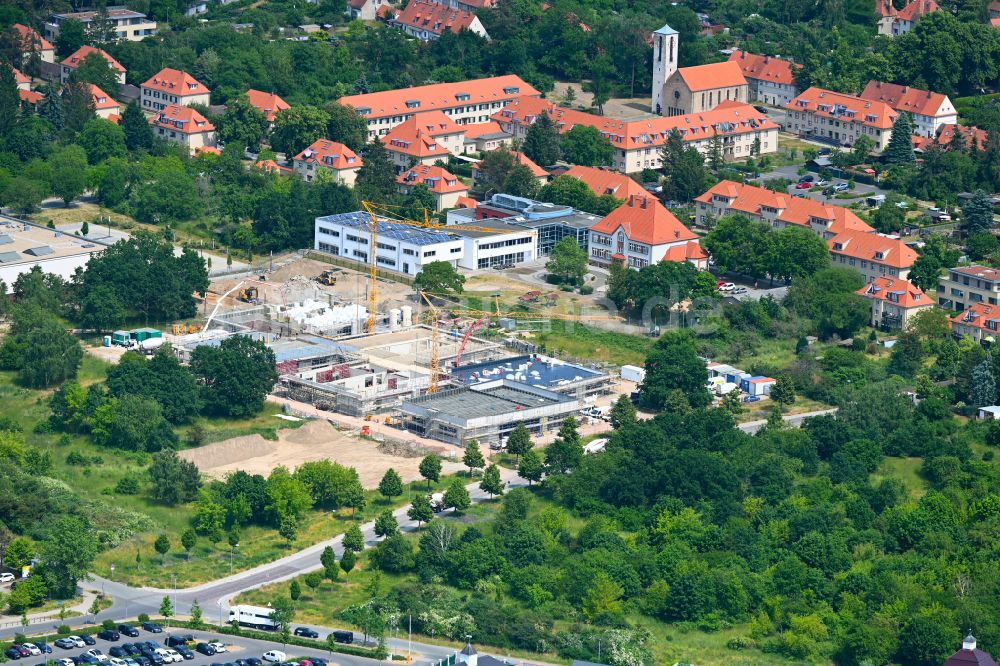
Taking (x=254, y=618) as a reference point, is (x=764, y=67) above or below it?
above

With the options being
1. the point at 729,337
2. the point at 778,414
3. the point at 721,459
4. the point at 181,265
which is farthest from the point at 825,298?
the point at 181,265

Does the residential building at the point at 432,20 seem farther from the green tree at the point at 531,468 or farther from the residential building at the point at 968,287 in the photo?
the green tree at the point at 531,468

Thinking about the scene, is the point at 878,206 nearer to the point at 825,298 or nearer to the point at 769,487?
the point at 825,298

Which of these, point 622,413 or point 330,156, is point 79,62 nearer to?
point 330,156

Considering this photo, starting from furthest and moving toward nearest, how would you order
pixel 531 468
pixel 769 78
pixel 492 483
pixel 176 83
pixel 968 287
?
1. pixel 769 78
2. pixel 176 83
3. pixel 968 287
4. pixel 531 468
5. pixel 492 483

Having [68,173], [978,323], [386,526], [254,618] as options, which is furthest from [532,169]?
[254,618]
